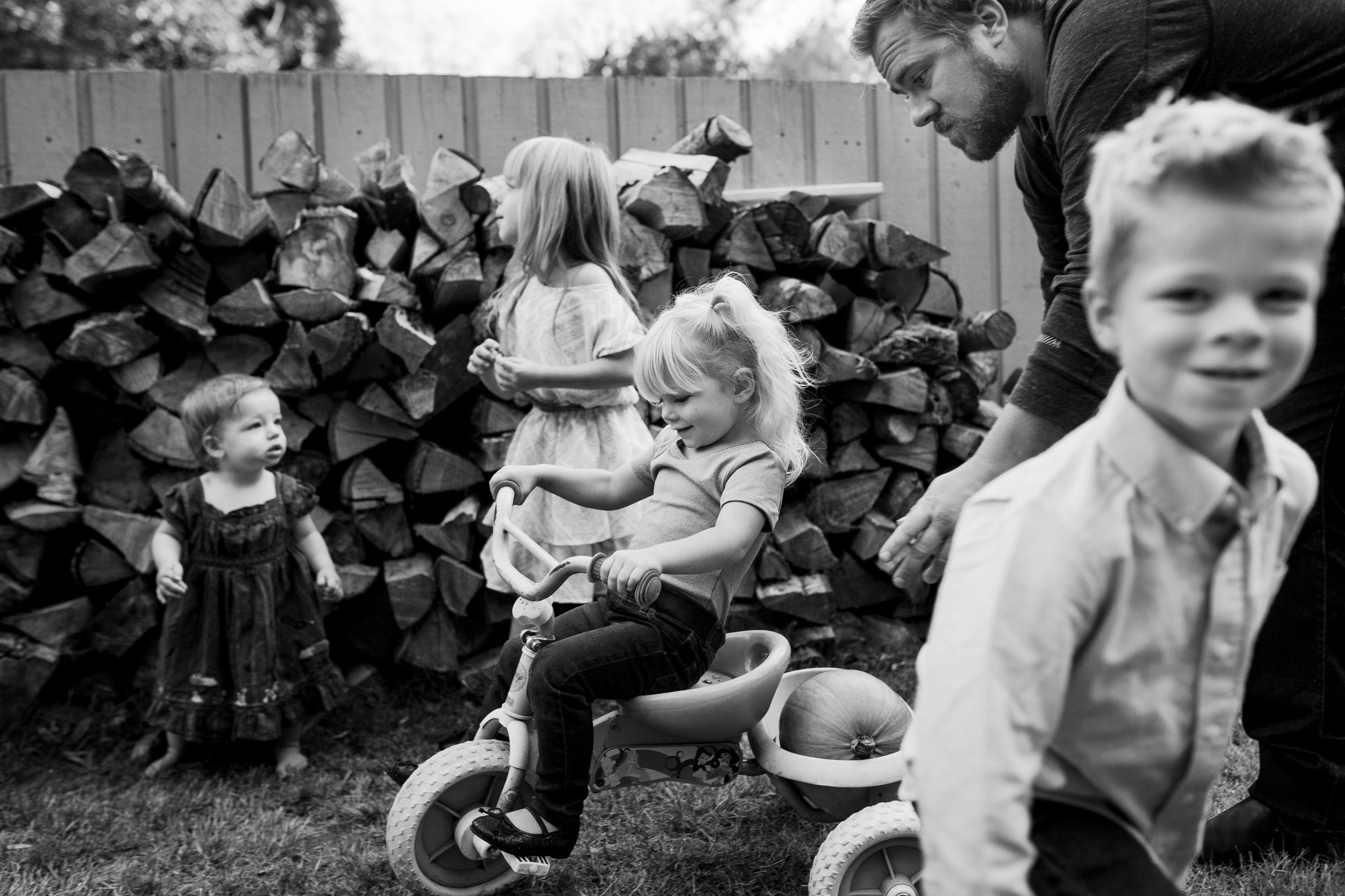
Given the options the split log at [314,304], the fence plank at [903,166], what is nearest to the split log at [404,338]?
the split log at [314,304]

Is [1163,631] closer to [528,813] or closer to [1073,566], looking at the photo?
[1073,566]

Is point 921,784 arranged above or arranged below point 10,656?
above

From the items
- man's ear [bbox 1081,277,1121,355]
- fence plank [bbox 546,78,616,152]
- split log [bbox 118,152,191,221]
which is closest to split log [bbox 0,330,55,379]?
split log [bbox 118,152,191,221]

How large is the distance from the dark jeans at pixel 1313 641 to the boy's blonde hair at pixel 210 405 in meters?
2.47

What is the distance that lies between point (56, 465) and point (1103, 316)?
314cm

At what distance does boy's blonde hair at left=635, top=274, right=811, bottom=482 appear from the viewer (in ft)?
7.43

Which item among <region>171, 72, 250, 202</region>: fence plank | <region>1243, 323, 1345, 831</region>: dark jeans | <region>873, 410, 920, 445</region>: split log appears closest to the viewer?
<region>1243, 323, 1345, 831</region>: dark jeans

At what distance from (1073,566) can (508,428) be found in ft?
8.53

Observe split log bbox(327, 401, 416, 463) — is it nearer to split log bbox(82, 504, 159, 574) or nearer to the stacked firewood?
the stacked firewood

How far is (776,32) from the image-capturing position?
15258mm

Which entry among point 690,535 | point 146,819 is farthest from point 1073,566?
point 146,819

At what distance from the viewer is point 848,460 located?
387 cm

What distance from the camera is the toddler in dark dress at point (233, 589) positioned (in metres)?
3.20

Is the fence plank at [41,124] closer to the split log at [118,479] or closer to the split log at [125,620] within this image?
the split log at [118,479]
